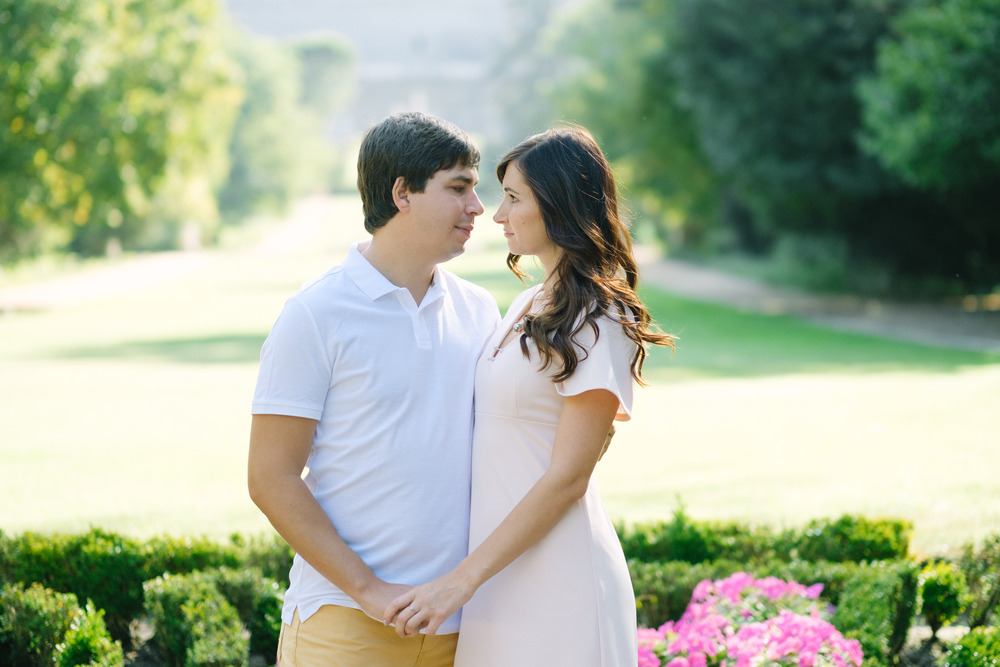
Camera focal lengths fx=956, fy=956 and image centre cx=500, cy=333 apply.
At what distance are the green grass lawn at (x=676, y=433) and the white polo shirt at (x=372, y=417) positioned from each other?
10.1ft

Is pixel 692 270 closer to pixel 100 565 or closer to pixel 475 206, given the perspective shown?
pixel 100 565

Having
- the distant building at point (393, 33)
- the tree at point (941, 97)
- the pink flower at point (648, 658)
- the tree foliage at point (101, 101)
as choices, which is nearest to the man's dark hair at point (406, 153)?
the pink flower at point (648, 658)

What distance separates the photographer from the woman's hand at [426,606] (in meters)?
2.28

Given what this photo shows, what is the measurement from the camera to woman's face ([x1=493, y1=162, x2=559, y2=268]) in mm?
2520

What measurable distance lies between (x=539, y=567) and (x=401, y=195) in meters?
1.02

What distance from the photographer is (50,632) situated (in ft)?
12.1

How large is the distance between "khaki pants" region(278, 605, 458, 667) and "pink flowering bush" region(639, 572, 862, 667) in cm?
127

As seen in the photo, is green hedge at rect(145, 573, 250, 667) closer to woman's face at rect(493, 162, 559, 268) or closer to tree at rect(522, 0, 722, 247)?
woman's face at rect(493, 162, 559, 268)

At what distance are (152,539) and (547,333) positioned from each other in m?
2.97

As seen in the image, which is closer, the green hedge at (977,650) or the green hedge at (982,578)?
the green hedge at (977,650)

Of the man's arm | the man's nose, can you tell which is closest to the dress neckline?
the man's nose

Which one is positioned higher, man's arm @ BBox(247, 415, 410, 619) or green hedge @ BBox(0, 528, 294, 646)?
man's arm @ BBox(247, 415, 410, 619)

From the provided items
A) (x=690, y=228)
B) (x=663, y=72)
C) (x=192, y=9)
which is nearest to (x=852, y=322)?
(x=663, y=72)

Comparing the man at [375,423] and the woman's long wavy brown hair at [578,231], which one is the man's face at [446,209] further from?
the woman's long wavy brown hair at [578,231]
